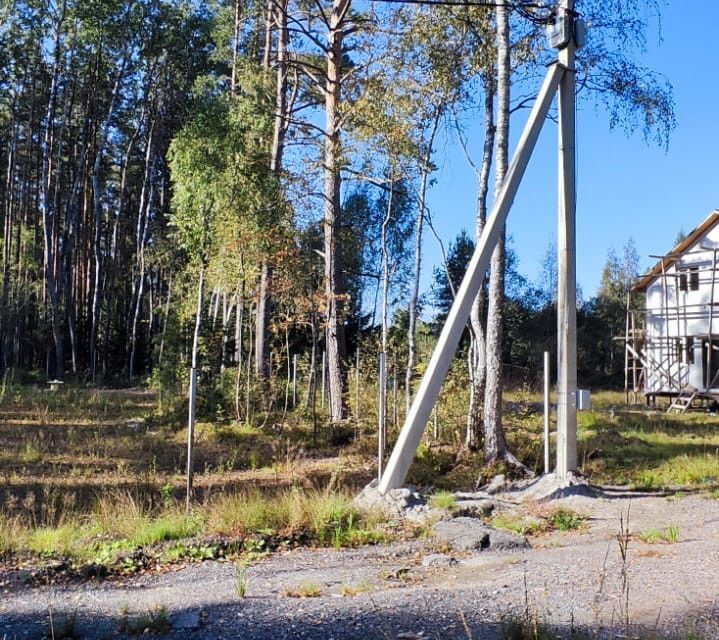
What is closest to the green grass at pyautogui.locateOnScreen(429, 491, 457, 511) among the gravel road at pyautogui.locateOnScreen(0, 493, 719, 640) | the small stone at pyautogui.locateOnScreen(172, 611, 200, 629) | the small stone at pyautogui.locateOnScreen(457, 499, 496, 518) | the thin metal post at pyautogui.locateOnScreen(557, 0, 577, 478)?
the small stone at pyautogui.locateOnScreen(457, 499, 496, 518)

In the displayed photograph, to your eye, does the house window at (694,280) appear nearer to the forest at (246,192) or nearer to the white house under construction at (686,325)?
the white house under construction at (686,325)

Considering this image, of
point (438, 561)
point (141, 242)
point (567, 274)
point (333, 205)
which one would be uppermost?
point (141, 242)

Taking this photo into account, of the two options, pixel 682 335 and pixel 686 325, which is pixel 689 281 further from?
pixel 682 335

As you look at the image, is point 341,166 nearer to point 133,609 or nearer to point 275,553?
Result: point 275,553

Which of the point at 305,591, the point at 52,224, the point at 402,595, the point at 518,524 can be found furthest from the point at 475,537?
the point at 52,224

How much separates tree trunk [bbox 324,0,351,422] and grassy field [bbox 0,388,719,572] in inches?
72.9

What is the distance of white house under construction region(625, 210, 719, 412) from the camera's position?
81.5ft

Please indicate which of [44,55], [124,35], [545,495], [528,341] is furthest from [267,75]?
[528,341]

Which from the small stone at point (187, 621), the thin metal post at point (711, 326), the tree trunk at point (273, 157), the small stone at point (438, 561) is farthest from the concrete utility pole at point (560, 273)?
the thin metal post at point (711, 326)

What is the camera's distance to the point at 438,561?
19.8ft

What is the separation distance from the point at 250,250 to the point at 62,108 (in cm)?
2161

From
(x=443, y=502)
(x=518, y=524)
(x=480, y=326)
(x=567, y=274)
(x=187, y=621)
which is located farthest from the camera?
(x=480, y=326)

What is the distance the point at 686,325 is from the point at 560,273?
63.4 feet

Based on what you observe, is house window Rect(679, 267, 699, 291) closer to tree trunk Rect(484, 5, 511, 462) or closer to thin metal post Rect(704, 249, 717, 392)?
thin metal post Rect(704, 249, 717, 392)
